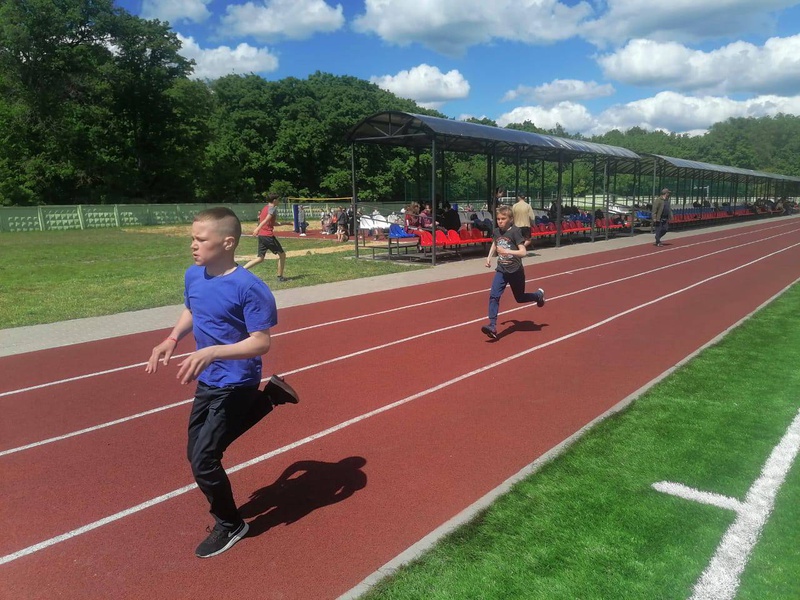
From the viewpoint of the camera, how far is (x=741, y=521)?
3598 millimetres

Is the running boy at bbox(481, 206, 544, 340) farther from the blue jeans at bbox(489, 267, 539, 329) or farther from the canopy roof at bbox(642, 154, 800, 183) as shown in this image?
the canopy roof at bbox(642, 154, 800, 183)

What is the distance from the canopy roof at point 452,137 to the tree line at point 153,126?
1254 centimetres

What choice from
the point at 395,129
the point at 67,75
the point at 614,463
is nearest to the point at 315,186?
Result: the point at 67,75

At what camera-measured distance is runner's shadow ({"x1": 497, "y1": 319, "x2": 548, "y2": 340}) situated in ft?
28.7

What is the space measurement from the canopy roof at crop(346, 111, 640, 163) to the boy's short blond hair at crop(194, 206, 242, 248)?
43.6 feet

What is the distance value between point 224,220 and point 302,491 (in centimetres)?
203

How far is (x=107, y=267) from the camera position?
56.3 feet

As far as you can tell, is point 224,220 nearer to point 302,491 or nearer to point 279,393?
point 279,393

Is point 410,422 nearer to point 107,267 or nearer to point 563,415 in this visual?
point 563,415

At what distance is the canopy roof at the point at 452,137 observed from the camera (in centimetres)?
1659

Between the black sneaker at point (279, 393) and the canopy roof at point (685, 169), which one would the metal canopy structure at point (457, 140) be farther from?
the black sneaker at point (279, 393)

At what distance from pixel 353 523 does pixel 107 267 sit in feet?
52.0

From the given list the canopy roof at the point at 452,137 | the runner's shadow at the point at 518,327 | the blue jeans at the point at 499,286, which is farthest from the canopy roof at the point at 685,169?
the blue jeans at the point at 499,286

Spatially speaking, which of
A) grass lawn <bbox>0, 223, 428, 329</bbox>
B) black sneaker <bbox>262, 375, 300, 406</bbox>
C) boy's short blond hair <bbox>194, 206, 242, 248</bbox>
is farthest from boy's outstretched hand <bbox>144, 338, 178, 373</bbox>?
grass lawn <bbox>0, 223, 428, 329</bbox>
